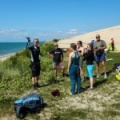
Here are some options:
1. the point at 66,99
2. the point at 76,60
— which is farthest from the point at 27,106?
the point at 76,60

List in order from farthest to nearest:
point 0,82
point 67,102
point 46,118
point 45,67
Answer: point 45,67, point 0,82, point 67,102, point 46,118

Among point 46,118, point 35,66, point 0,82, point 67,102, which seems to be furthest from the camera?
point 0,82

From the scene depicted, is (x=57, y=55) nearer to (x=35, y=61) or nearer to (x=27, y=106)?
(x=35, y=61)

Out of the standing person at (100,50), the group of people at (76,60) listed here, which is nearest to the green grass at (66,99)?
the group of people at (76,60)

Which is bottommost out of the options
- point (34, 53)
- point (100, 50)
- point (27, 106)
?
point (27, 106)

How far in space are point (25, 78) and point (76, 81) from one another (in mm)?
3923

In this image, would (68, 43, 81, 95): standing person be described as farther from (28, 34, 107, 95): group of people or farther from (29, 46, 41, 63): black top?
(29, 46, 41, 63): black top

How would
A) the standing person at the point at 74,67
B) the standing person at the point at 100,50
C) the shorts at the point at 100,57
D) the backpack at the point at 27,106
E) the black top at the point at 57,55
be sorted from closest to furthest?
the backpack at the point at 27,106, the standing person at the point at 74,67, the standing person at the point at 100,50, the shorts at the point at 100,57, the black top at the point at 57,55

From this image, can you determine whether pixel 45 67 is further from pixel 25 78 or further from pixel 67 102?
pixel 67 102

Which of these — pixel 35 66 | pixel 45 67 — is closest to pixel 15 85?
pixel 35 66

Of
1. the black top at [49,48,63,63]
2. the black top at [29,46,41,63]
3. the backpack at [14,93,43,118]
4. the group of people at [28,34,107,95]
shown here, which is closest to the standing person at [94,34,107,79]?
the group of people at [28,34,107,95]

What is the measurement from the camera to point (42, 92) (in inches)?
511

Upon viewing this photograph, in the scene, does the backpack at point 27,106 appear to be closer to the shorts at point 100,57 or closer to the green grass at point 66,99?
the green grass at point 66,99

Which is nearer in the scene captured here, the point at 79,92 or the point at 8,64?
the point at 79,92
